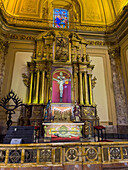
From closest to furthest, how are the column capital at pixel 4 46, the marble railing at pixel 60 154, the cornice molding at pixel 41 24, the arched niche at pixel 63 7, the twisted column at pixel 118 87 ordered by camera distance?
1. the marble railing at pixel 60 154
2. the twisted column at pixel 118 87
3. the column capital at pixel 4 46
4. the cornice molding at pixel 41 24
5. the arched niche at pixel 63 7

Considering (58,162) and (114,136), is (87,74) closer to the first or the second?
(114,136)

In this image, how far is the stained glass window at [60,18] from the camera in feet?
41.0

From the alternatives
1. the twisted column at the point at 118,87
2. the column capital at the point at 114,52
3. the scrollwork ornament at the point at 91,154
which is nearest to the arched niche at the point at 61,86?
the twisted column at the point at 118,87

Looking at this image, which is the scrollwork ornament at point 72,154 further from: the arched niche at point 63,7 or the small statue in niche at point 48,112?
the arched niche at point 63,7

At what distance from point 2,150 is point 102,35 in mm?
11343

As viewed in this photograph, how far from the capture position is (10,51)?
34.8 feet

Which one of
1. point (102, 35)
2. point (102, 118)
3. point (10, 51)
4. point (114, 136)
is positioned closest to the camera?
point (114, 136)

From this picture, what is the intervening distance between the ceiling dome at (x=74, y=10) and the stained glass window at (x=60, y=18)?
38cm

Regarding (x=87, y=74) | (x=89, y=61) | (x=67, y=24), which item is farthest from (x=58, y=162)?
(x=67, y=24)

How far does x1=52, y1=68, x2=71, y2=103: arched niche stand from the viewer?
960 cm

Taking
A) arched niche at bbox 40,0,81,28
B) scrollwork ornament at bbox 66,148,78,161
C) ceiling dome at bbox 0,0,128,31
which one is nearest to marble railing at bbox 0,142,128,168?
scrollwork ornament at bbox 66,148,78,161

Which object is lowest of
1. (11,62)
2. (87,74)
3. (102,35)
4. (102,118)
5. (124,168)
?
(124,168)

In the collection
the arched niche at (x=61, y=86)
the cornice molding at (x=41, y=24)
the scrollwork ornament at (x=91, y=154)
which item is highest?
the cornice molding at (x=41, y=24)

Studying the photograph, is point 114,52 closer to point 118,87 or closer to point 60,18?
point 118,87
